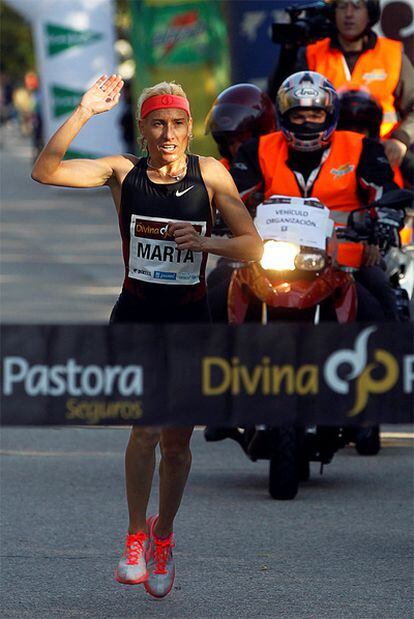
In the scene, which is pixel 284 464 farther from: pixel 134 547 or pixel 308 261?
pixel 134 547

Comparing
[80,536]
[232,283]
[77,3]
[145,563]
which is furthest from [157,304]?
[77,3]

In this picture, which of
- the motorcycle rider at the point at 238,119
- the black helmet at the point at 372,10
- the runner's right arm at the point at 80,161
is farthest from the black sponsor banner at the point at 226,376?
the black helmet at the point at 372,10

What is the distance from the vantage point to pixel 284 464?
27.7ft

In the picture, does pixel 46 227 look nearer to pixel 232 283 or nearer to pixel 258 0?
pixel 258 0

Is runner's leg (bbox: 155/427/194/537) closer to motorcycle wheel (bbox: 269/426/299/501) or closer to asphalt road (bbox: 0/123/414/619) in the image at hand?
asphalt road (bbox: 0/123/414/619)

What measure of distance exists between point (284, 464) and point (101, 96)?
276 centimetres

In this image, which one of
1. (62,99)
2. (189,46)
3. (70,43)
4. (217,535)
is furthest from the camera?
(62,99)

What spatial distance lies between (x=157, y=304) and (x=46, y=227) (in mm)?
18458

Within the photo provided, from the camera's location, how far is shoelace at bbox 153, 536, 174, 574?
262 inches

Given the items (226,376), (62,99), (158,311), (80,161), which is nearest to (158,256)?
(158,311)

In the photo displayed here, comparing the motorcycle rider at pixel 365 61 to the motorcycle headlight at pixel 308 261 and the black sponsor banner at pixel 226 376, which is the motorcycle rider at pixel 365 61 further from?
the black sponsor banner at pixel 226 376

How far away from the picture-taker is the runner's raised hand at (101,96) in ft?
20.2

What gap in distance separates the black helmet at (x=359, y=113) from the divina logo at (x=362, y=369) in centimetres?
525

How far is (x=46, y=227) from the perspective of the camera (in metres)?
24.9
